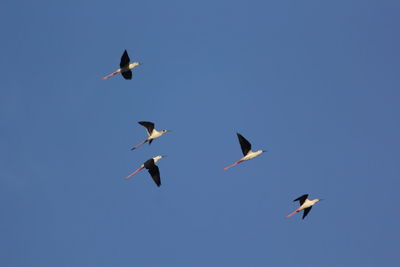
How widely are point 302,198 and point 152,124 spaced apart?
34.8ft

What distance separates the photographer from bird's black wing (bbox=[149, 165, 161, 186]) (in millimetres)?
54728

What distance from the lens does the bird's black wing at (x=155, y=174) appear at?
54.7 meters

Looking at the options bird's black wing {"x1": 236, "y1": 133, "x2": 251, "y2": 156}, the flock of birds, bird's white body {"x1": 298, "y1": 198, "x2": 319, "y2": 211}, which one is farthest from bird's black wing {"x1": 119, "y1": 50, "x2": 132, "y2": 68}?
bird's white body {"x1": 298, "y1": 198, "x2": 319, "y2": 211}

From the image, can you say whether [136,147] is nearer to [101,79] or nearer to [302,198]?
[101,79]

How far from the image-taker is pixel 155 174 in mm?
55031

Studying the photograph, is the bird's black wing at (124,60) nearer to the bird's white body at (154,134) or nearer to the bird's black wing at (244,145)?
the bird's white body at (154,134)

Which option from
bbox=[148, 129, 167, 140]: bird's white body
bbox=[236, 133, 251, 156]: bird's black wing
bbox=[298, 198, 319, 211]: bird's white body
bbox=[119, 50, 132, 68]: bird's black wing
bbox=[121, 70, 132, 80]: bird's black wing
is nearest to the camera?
bbox=[236, 133, 251, 156]: bird's black wing

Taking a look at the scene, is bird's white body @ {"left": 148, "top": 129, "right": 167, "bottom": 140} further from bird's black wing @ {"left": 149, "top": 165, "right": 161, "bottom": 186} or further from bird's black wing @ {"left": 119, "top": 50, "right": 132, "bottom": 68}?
bird's black wing @ {"left": 119, "top": 50, "right": 132, "bottom": 68}

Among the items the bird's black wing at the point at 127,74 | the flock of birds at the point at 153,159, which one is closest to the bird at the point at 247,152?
the flock of birds at the point at 153,159

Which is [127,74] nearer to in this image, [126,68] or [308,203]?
[126,68]

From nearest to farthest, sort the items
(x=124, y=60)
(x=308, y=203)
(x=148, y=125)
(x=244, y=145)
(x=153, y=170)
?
(x=244, y=145), (x=148, y=125), (x=153, y=170), (x=308, y=203), (x=124, y=60)

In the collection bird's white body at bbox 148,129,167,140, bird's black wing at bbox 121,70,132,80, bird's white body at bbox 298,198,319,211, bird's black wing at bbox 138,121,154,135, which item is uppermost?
bird's black wing at bbox 121,70,132,80

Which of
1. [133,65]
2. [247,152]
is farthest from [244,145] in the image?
[133,65]

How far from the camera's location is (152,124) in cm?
5478
